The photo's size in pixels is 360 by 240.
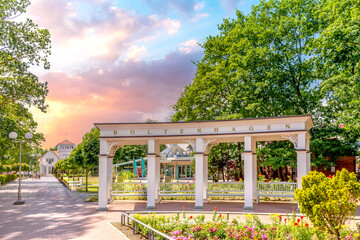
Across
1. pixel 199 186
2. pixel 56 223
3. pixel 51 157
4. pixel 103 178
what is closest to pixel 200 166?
pixel 199 186

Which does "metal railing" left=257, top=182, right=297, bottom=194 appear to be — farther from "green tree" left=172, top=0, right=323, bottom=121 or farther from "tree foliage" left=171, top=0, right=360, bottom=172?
"green tree" left=172, top=0, right=323, bottom=121

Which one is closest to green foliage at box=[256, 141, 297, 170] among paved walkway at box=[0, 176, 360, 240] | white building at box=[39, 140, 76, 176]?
paved walkway at box=[0, 176, 360, 240]

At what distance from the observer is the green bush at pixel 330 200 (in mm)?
8594

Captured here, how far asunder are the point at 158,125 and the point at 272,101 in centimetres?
1177

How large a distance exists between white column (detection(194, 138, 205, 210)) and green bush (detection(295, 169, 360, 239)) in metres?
7.07

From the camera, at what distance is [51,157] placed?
3684 inches

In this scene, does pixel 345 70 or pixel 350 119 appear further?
pixel 345 70

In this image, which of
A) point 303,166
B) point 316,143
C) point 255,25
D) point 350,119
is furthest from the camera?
point 255,25

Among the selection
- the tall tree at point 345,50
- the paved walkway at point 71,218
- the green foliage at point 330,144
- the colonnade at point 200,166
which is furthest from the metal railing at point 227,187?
the green foliage at point 330,144

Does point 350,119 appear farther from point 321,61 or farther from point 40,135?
point 40,135

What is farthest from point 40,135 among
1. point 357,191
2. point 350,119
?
point 357,191

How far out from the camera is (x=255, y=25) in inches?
1022

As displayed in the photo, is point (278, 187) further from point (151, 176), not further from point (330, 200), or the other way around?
point (330, 200)

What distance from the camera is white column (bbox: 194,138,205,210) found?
51.6ft
